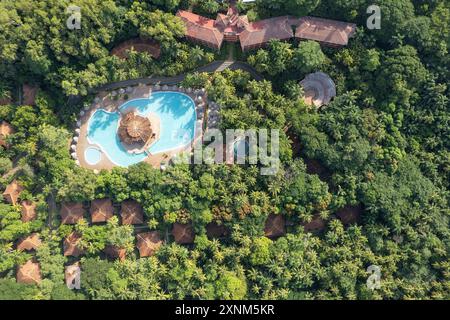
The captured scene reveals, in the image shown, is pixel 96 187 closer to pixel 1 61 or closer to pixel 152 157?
pixel 152 157

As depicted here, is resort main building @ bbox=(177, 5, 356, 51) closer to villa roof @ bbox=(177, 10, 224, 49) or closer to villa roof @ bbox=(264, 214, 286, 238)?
villa roof @ bbox=(177, 10, 224, 49)

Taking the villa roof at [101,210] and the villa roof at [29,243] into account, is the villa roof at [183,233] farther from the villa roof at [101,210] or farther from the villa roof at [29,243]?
the villa roof at [29,243]

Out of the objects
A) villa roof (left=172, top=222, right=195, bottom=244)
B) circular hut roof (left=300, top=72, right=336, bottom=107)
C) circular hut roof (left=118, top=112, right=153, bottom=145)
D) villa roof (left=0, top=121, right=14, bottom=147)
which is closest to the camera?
villa roof (left=172, top=222, right=195, bottom=244)

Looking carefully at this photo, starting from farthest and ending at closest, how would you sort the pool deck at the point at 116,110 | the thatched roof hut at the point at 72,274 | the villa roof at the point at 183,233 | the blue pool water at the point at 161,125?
the blue pool water at the point at 161,125
the pool deck at the point at 116,110
the villa roof at the point at 183,233
the thatched roof hut at the point at 72,274

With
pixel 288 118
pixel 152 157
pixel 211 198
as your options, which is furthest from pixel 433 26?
pixel 152 157

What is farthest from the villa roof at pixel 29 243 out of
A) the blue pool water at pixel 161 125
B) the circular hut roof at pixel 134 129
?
the circular hut roof at pixel 134 129

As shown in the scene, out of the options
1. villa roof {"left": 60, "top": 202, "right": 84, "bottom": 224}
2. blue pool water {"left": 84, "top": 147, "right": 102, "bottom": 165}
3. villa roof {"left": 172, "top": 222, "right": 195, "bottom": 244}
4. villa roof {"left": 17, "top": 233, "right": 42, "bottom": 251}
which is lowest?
villa roof {"left": 17, "top": 233, "right": 42, "bottom": 251}

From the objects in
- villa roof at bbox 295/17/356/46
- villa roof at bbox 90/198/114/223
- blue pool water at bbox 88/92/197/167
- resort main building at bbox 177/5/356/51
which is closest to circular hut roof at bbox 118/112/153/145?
blue pool water at bbox 88/92/197/167
